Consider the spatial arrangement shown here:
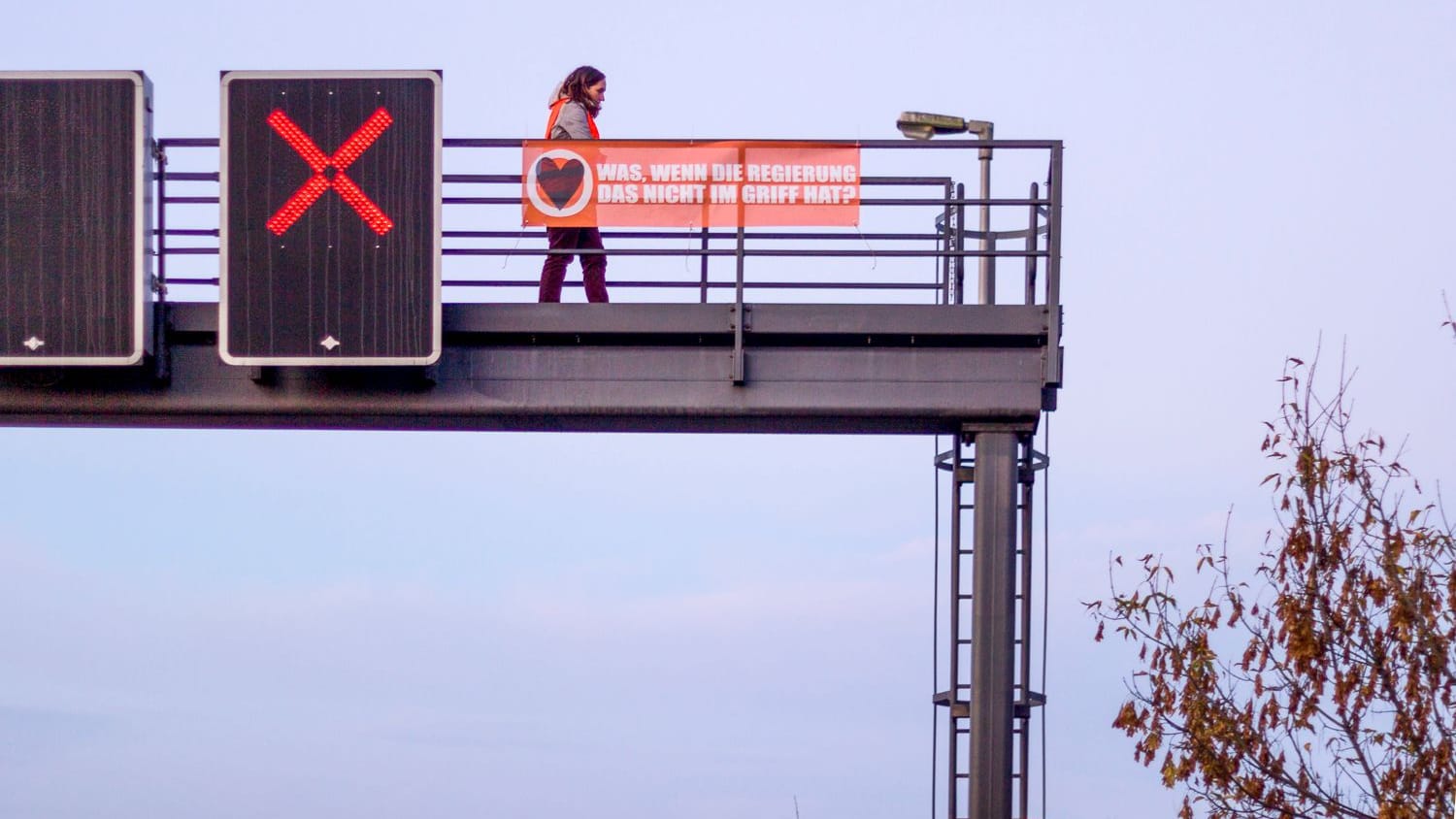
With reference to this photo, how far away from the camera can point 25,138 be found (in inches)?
784

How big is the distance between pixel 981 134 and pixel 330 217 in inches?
210

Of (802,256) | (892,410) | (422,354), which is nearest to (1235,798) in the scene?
(892,410)

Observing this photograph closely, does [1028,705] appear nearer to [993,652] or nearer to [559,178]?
[993,652]

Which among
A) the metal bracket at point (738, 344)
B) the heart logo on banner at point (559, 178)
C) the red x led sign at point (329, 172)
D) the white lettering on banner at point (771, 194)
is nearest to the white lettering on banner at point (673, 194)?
the white lettering on banner at point (771, 194)

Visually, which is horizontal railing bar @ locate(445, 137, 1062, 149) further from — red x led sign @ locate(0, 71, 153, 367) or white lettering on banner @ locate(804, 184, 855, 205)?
red x led sign @ locate(0, 71, 153, 367)

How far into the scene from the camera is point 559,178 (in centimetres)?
2070

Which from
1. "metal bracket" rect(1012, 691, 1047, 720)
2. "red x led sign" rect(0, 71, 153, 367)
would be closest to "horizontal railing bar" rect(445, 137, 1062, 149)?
"red x led sign" rect(0, 71, 153, 367)

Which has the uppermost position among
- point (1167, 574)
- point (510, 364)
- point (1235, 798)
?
point (510, 364)

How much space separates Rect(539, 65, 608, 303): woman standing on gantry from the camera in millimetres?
20844

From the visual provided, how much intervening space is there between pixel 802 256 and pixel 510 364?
241 cm

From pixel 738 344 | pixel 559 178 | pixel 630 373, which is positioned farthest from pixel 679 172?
pixel 630 373

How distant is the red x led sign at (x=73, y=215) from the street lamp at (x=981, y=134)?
20.2 ft

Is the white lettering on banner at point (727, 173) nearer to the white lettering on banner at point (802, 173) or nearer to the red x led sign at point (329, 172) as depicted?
the white lettering on banner at point (802, 173)

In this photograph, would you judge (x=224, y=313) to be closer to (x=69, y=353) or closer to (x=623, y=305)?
(x=69, y=353)
